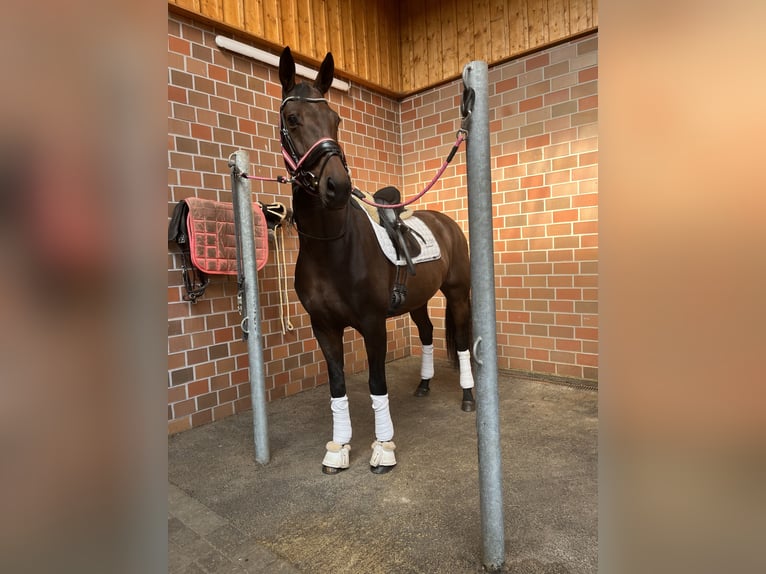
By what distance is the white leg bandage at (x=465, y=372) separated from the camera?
281cm

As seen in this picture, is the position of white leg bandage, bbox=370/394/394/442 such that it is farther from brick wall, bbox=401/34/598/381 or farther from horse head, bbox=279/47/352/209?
brick wall, bbox=401/34/598/381

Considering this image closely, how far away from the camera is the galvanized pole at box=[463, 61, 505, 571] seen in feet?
4.14

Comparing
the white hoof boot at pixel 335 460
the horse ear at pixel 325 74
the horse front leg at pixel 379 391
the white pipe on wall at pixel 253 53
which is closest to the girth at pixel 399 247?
the horse front leg at pixel 379 391

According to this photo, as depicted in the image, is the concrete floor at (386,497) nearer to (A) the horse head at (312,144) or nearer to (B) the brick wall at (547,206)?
(B) the brick wall at (547,206)

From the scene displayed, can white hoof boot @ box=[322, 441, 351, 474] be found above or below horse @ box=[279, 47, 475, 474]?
below

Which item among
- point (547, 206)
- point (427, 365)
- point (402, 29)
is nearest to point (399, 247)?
point (427, 365)

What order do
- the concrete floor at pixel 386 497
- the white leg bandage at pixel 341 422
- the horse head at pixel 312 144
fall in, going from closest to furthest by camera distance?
the concrete floor at pixel 386 497, the horse head at pixel 312 144, the white leg bandage at pixel 341 422

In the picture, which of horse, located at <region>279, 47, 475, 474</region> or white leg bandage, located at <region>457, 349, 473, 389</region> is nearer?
horse, located at <region>279, 47, 475, 474</region>

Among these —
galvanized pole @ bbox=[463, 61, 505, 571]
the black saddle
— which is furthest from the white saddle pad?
galvanized pole @ bbox=[463, 61, 505, 571]

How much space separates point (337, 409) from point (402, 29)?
3.84 meters

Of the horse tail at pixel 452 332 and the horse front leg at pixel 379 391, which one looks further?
the horse tail at pixel 452 332

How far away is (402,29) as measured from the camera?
13.6 ft
